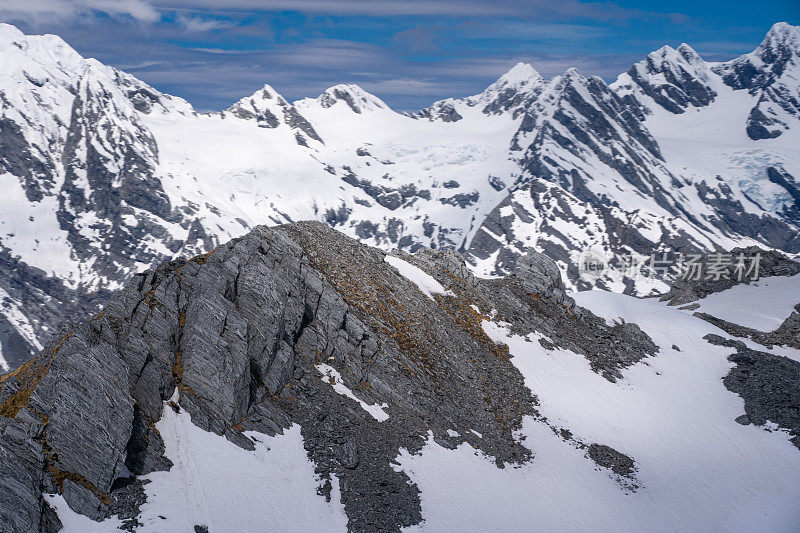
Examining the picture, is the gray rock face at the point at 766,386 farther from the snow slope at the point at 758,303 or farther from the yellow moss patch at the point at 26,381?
the yellow moss patch at the point at 26,381

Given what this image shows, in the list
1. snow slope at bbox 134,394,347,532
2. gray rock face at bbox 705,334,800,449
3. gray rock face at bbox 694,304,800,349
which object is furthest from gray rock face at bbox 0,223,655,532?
gray rock face at bbox 694,304,800,349

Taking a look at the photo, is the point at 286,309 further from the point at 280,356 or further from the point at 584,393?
the point at 584,393

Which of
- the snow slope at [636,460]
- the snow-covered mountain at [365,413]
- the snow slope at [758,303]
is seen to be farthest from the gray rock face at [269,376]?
the snow slope at [758,303]

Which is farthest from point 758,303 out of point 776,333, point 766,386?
point 766,386

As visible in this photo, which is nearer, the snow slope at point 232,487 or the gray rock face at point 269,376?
the gray rock face at point 269,376

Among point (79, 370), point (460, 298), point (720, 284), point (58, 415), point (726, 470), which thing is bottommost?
point (58, 415)

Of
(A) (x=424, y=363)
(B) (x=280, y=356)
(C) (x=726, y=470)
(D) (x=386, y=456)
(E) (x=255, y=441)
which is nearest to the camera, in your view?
(E) (x=255, y=441)

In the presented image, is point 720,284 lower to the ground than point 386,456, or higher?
higher

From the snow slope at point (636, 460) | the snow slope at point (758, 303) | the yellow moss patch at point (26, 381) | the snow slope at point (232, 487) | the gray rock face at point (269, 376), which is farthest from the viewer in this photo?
the snow slope at point (758, 303)

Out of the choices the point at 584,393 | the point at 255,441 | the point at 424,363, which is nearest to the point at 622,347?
the point at 584,393
